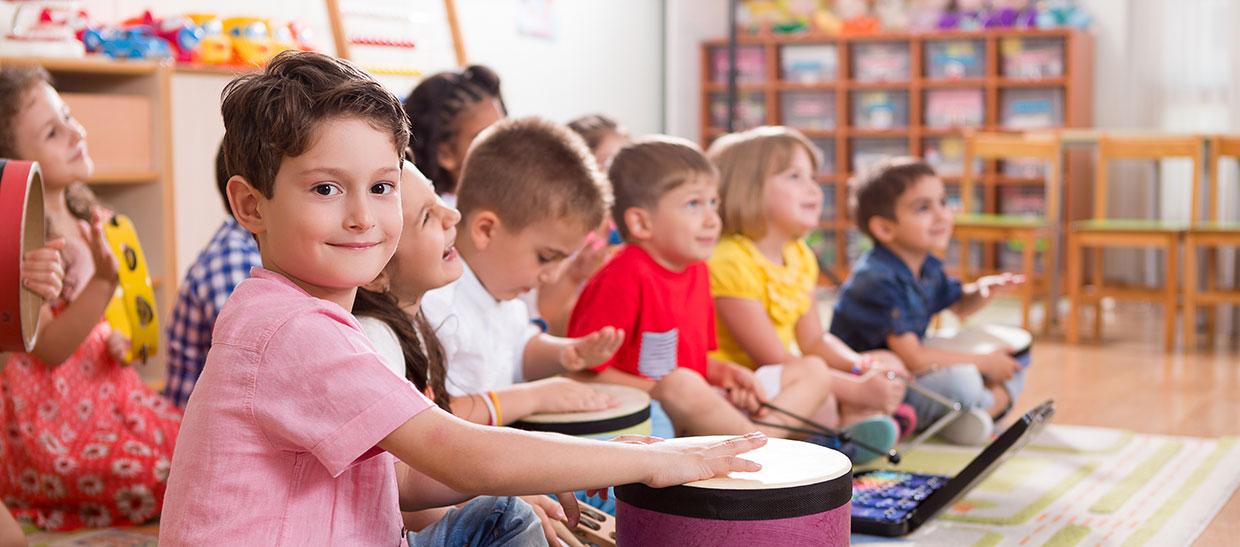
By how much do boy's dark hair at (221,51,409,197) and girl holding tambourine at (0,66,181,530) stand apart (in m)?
1.22

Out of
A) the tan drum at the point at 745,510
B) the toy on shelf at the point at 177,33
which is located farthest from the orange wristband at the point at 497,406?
the toy on shelf at the point at 177,33

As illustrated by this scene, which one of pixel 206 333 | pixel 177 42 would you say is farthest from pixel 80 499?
pixel 177 42

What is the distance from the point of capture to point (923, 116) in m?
6.89

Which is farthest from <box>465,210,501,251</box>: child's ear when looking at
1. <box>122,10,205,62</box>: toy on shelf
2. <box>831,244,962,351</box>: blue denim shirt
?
<box>122,10,205,62</box>: toy on shelf

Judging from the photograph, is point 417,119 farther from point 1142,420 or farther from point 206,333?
point 1142,420

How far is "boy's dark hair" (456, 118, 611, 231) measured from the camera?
2.07 m

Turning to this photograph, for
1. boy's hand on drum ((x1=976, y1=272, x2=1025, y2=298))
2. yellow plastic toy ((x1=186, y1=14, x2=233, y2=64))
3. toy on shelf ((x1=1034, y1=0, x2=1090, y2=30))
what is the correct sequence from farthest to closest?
1. toy on shelf ((x1=1034, y1=0, x2=1090, y2=30))
2. yellow plastic toy ((x1=186, y1=14, x2=233, y2=64))
3. boy's hand on drum ((x1=976, y1=272, x2=1025, y2=298))

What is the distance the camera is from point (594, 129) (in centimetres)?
333

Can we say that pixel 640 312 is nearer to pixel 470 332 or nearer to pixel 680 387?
pixel 680 387

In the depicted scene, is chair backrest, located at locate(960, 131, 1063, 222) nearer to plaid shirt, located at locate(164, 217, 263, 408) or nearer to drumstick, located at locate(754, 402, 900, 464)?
drumstick, located at locate(754, 402, 900, 464)

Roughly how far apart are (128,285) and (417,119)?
2.14ft

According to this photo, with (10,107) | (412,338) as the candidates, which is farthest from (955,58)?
(412,338)

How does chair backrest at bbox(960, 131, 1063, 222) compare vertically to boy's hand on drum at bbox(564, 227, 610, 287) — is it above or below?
above

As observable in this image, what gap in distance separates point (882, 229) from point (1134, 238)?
205cm
